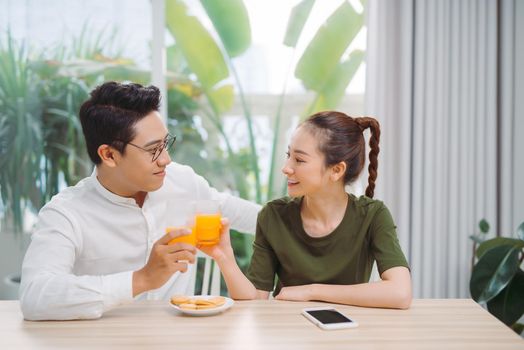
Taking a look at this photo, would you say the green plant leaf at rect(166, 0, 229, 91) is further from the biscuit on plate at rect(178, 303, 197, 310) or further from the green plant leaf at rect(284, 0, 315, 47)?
the biscuit on plate at rect(178, 303, 197, 310)

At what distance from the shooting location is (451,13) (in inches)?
123

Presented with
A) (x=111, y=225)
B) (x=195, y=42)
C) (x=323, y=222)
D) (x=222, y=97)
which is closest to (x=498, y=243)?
(x=323, y=222)

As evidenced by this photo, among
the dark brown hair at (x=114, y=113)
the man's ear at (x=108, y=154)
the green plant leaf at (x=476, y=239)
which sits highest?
the dark brown hair at (x=114, y=113)

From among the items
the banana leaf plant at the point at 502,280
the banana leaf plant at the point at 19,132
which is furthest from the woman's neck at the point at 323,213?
the banana leaf plant at the point at 19,132

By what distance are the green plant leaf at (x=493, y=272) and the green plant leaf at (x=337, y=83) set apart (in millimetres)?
1335

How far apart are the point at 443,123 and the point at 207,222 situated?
6.92 ft

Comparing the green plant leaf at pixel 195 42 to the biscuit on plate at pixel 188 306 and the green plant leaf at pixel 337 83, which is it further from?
the biscuit on plate at pixel 188 306

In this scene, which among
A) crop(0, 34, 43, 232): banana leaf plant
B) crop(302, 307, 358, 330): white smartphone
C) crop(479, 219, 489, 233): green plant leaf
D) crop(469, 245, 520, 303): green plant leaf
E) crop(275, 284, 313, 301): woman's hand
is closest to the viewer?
crop(302, 307, 358, 330): white smartphone

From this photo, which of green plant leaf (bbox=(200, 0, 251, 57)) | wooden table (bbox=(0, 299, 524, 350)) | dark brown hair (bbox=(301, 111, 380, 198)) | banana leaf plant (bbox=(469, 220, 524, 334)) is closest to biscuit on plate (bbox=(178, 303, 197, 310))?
wooden table (bbox=(0, 299, 524, 350))

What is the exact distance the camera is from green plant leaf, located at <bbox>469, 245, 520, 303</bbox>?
2582mm

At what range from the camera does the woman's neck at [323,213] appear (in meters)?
1.86

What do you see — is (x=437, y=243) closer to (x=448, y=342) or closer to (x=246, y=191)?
(x=246, y=191)

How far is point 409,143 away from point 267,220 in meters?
1.56

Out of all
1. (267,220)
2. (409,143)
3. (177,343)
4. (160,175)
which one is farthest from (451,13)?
(177,343)
